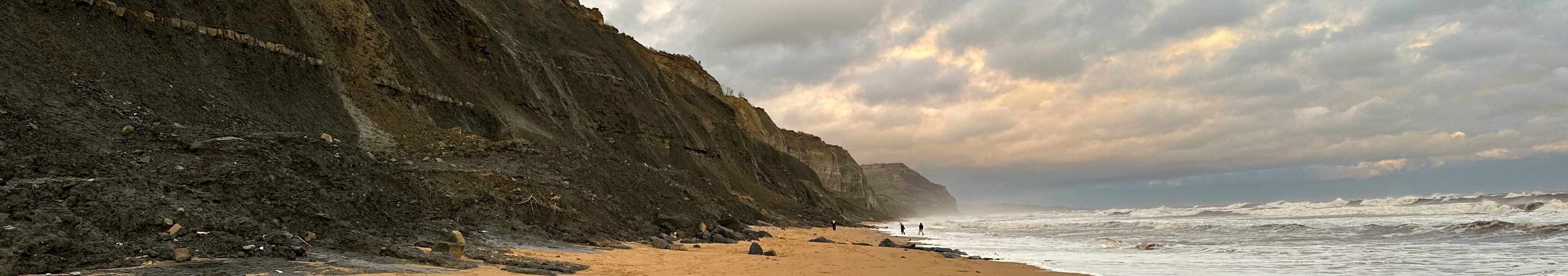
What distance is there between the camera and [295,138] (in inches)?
454

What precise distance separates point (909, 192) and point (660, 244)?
15664cm

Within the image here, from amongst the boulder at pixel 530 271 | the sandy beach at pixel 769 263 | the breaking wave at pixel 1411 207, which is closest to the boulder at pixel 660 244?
the sandy beach at pixel 769 263

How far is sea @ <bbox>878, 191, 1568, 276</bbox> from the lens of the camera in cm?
1181

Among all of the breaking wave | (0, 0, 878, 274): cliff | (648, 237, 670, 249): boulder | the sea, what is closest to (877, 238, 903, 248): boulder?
the sea

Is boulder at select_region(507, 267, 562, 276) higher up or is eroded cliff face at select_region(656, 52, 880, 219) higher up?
eroded cliff face at select_region(656, 52, 880, 219)

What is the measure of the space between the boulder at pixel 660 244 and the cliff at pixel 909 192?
11208 cm

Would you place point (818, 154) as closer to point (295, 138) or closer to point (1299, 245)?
point (1299, 245)

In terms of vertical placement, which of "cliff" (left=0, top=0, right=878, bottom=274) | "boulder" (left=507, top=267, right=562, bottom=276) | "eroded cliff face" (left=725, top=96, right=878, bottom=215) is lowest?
"boulder" (left=507, top=267, right=562, bottom=276)

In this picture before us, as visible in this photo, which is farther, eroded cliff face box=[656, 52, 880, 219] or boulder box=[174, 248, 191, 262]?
eroded cliff face box=[656, 52, 880, 219]

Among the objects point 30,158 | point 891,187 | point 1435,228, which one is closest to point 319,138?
point 30,158

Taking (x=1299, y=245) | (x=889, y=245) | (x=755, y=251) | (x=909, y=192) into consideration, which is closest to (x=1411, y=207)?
(x=1299, y=245)

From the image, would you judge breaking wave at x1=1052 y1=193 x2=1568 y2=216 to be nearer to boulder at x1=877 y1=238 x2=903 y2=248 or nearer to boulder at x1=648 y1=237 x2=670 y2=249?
boulder at x1=877 y1=238 x2=903 y2=248

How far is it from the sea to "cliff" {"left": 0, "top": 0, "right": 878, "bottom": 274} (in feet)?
26.6

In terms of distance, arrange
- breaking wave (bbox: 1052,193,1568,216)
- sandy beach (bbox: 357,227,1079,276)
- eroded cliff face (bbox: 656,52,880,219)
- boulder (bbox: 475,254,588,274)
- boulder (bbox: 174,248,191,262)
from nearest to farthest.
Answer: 1. boulder (bbox: 174,248,191,262)
2. boulder (bbox: 475,254,588,274)
3. sandy beach (bbox: 357,227,1079,276)
4. breaking wave (bbox: 1052,193,1568,216)
5. eroded cliff face (bbox: 656,52,880,219)
